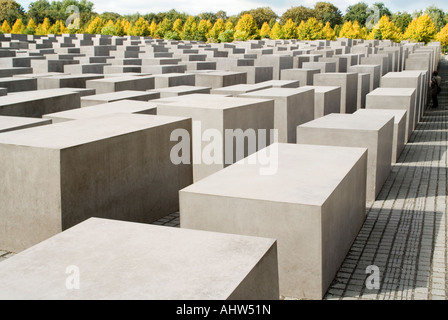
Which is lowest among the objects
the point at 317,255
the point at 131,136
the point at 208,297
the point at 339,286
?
the point at 339,286

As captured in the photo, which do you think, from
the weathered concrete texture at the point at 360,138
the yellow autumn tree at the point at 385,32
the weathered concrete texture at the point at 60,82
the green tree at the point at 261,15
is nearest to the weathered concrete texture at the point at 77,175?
the weathered concrete texture at the point at 360,138

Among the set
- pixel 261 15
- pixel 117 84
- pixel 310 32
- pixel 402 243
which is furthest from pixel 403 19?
pixel 402 243

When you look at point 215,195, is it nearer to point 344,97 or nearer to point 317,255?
point 317,255

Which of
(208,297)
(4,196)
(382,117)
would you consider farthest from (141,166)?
(382,117)

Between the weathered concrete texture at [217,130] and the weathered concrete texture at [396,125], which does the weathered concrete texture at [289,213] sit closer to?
the weathered concrete texture at [217,130]

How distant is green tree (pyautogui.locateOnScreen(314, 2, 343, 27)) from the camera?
96525mm

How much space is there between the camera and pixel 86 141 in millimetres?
6340

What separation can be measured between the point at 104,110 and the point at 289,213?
5.14 metres

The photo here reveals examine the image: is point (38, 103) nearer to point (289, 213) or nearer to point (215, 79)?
point (215, 79)

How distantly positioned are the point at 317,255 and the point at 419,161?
724 centimetres

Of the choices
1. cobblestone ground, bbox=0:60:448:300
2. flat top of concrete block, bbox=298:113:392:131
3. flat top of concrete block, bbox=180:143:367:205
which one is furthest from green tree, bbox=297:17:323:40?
flat top of concrete block, bbox=180:143:367:205

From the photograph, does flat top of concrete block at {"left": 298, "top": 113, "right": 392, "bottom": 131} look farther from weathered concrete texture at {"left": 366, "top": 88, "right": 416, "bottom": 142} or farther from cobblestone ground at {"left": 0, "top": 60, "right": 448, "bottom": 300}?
weathered concrete texture at {"left": 366, "top": 88, "right": 416, "bottom": 142}

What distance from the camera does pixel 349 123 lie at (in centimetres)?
940

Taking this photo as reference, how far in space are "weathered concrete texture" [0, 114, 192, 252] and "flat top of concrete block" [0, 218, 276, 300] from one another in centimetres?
A: 180
